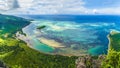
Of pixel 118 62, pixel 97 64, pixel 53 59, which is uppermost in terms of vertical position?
pixel 118 62

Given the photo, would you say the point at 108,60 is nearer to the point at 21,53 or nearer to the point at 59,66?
the point at 59,66

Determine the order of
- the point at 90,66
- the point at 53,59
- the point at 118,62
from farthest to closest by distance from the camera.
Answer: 1. the point at 53,59
2. the point at 90,66
3. the point at 118,62

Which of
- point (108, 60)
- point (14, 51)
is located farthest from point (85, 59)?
point (14, 51)

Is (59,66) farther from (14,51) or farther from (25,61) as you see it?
(14,51)

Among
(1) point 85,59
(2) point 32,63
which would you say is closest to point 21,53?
(2) point 32,63

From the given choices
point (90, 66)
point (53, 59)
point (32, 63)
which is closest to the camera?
point (90, 66)

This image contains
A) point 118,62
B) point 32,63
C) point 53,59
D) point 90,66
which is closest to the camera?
point 118,62

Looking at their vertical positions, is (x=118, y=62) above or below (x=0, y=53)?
above

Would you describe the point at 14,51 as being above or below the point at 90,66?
below

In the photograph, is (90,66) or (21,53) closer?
(90,66)
